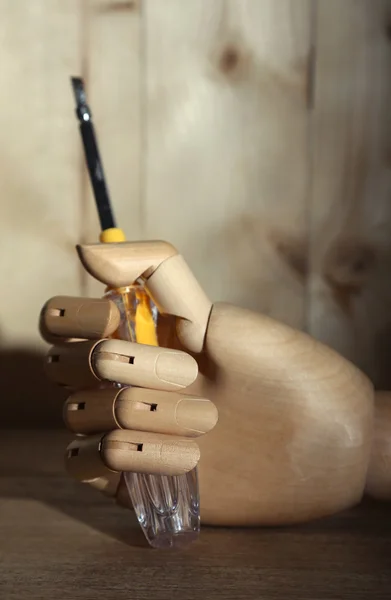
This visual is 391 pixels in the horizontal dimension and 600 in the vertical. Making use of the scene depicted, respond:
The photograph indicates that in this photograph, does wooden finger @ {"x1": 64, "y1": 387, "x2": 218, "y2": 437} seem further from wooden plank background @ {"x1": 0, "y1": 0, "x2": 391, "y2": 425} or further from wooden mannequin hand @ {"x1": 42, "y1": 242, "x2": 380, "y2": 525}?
wooden plank background @ {"x1": 0, "y1": 0, "x2": 391, "y2": 425}

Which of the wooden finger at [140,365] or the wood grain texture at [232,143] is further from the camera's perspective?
the wood grain texture at [232,143]

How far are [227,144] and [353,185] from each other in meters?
0.13

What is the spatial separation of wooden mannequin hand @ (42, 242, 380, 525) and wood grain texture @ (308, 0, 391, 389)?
237mm

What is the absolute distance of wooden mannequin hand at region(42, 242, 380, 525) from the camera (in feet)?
1.71

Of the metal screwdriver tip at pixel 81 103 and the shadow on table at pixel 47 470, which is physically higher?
the metal screwdriver tip at pixel 81 103

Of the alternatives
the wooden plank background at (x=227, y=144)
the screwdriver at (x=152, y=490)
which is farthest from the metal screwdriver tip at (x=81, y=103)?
the wooden plank background at (x=227, y=144)

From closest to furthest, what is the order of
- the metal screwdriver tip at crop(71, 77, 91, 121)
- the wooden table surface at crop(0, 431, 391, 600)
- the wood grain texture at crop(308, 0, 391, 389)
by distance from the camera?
1. the wooden table surface at crop(0, 431, 391, 600)
2. the metal screwdriver tip at crop(71, 77, 91, 121)
3. the wood grain texture at crop(308, 0, 391, 389)

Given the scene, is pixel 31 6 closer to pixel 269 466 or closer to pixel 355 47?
pixel 355 47

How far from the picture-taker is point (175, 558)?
521 mm

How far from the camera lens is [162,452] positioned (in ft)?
1.63

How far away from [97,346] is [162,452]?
0.26 ft

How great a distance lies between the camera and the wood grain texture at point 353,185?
29.9 inches

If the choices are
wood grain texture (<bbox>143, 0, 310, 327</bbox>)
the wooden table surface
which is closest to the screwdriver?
the wooden table surface

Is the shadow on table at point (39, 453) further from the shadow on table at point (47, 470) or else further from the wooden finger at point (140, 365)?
the wooden finger at point (140, 365)
